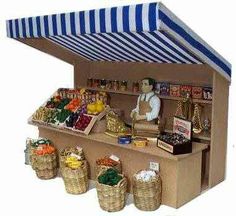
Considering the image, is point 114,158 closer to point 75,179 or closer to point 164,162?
point 75,179

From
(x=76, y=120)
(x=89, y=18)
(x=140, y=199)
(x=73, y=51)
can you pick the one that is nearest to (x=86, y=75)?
(x=73, y=51)

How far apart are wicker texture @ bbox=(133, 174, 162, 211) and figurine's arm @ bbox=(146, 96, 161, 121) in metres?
1.16

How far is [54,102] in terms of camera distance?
6.53m

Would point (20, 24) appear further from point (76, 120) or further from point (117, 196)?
point (117, 196)

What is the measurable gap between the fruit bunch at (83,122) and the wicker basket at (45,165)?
593 mm

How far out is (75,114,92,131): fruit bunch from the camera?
19.0 ft

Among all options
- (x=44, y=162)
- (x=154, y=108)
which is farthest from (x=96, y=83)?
(x=44, y=162)

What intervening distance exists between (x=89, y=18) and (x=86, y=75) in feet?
8.83

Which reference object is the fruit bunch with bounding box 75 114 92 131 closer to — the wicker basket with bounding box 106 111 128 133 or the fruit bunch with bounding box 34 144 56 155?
the wicker basket with bounding box 106 111 128 133

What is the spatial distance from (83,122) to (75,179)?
94 centimetres

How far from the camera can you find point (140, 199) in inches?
189

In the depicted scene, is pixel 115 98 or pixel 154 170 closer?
pixel 154 170

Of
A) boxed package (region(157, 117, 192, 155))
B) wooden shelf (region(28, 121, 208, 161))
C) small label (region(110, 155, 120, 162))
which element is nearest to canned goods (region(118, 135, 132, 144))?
wooden shelf (region(28, 121, 208, 161))

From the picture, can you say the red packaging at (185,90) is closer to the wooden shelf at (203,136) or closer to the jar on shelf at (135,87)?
the wooden shelf at (203,136)
